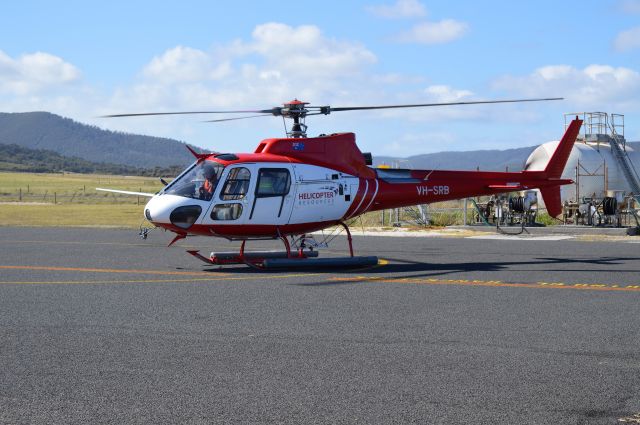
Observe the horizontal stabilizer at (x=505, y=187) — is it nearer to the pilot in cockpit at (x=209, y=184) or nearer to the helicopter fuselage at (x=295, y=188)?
the helicopter fuselage at (x=295, y=188)

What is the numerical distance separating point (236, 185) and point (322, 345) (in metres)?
A: 8.79

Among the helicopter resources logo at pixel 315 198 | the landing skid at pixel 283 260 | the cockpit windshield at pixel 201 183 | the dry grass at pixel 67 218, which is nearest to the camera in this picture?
the cockpit windshield at pixel 201 183

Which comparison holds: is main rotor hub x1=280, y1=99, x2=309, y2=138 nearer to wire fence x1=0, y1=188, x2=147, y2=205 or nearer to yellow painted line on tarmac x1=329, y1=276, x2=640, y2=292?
yellow painted line on tarmac x1=329, y1=276, x2=640, y2=292

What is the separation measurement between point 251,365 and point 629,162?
116 feet

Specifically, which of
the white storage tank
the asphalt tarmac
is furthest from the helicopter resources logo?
the white storage tank

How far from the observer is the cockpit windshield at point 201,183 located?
1784cm

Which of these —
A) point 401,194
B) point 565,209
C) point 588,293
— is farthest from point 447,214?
point 588,293

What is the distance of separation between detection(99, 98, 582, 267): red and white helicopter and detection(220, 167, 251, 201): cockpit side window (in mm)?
22

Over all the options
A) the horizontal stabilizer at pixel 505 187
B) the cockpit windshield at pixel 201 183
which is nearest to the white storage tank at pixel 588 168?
the horizontal stabilizer at pixel 505 187

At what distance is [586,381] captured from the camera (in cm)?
793

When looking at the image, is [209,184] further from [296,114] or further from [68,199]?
[68,199]

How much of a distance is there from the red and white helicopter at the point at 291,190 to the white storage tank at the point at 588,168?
720 inches

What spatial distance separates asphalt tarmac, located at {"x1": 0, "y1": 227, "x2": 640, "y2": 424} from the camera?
7.13m

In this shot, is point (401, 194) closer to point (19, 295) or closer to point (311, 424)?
point (19, 295)
